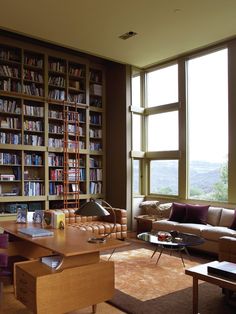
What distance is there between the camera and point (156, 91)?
A: 23.9 feet

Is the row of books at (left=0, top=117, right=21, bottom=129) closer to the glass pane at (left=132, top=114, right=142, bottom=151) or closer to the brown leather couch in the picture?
the brown leather couch

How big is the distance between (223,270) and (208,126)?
12.5 feet

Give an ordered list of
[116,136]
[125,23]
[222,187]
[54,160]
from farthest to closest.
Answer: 1. [116,136]
2. [54,160]
3. [222,187]
4. [125,23]

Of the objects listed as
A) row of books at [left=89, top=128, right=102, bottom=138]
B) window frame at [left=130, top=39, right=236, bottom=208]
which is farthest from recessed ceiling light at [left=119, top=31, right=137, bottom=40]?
row of books at [left=89, top=128, right=102, bottom=138]

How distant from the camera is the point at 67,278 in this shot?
2.68 m

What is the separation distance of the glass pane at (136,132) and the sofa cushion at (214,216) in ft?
7.67

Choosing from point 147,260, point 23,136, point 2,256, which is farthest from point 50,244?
point 23,136

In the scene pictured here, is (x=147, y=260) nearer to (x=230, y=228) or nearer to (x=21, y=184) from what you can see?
(x=230, y=228)

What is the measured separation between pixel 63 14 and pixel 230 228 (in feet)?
13.4

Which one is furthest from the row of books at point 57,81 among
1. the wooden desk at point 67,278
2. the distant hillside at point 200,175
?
the wooden desk at point 67,278

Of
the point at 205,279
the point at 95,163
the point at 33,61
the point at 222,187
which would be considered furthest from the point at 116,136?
the point at 205,279

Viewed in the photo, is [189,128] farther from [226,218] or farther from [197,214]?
[226,218]

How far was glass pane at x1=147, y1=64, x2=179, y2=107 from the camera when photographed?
684 cm

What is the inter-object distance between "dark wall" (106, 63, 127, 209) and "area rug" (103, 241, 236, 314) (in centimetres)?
223
